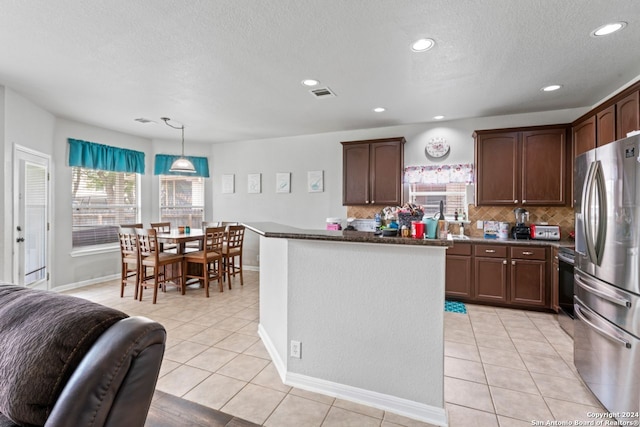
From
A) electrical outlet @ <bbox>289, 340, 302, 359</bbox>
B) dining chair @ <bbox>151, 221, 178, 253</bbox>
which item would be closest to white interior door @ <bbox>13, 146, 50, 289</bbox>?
dining chair @ <bbox>151, 221, 178, 253</bbox>

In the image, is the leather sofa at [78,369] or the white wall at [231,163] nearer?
the leather sofa at [78,369]

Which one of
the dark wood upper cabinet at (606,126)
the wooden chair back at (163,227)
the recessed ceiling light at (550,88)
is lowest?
the wooden chair back at (163,227)

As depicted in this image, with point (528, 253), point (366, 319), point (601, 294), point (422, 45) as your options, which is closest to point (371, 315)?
point (366, 319)

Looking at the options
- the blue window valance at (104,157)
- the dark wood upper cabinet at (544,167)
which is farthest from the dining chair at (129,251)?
the dark wood upper cabinet at (544,167)

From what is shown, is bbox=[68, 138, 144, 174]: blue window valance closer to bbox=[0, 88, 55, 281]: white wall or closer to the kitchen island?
bbox=[0, 88, 55, 281]: white wall

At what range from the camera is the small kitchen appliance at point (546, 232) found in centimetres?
392

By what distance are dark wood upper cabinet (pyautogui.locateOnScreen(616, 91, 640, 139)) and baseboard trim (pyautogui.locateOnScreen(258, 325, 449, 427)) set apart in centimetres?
296

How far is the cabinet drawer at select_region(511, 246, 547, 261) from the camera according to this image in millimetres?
3689

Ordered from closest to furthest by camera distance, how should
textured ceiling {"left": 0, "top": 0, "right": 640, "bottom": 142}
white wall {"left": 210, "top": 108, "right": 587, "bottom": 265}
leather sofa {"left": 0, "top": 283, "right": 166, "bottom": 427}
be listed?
leather sofa {"left": 0, "top": 283, "right": 166, "bottom": 427} < textured ceiling {"left": 0, "top": 0, "right": 640, "bottom": 142} < white wall {"left": 210, "top": 108, "right": 587, "bottom": 265}

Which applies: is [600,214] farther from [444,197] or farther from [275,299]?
[444,197]

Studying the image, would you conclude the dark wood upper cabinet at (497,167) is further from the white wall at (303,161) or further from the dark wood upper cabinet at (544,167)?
the white wall at (303,161)

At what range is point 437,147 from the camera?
4.66 m

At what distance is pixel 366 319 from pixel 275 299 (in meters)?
0.87

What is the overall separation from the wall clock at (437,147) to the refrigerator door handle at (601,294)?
268 centimetres
